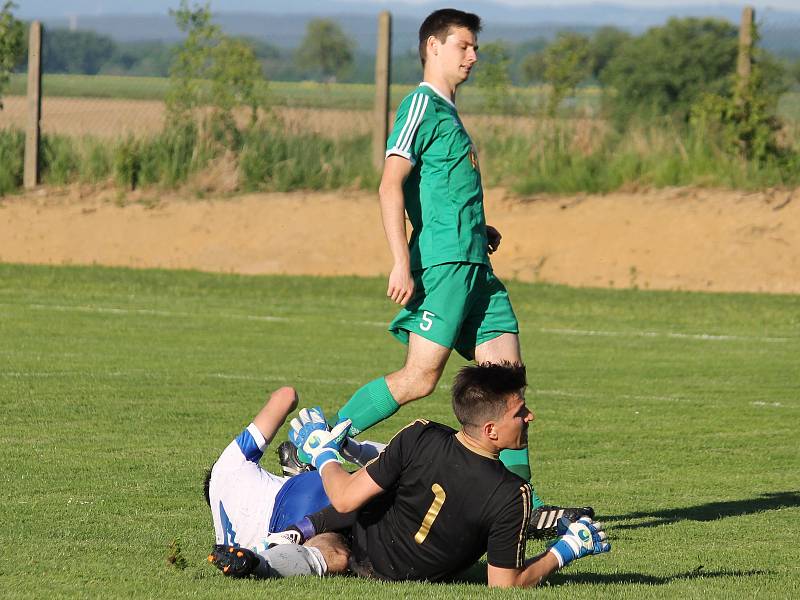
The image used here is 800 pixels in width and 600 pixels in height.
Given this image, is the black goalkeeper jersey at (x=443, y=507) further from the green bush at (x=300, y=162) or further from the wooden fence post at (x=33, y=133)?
the wooden fence post at (x=33, y=133)

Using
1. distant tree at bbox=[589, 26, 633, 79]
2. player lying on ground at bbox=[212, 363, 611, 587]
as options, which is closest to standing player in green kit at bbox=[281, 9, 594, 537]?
player lying on ground at bbox=[212, 363, 611, 587]

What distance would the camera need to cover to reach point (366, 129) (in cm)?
2814

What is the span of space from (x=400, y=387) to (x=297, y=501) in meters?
0.84

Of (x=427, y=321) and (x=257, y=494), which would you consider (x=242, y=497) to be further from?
(x=427, y=321)

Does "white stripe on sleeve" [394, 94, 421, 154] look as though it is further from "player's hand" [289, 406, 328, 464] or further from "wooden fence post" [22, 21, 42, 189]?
"wooden fence post" [22, 21, 42, 189]

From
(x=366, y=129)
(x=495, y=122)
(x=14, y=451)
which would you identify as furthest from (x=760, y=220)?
(x=14, y=451)

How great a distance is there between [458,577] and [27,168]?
2257 centimetres

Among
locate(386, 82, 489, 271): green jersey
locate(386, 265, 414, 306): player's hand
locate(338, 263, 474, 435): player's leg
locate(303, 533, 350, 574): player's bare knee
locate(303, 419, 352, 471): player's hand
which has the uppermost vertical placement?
locate(386, 82, 489, 271): green jersey

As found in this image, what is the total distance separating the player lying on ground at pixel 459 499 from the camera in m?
5.93

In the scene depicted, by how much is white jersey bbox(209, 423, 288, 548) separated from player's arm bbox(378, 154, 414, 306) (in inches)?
36.5

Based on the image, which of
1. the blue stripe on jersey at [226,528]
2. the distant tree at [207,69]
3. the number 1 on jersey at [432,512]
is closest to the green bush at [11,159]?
the distant tree at [207,69]

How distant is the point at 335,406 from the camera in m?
11.4

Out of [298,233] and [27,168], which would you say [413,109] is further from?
[27,168]

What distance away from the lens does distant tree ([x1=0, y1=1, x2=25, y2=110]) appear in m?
28.0
